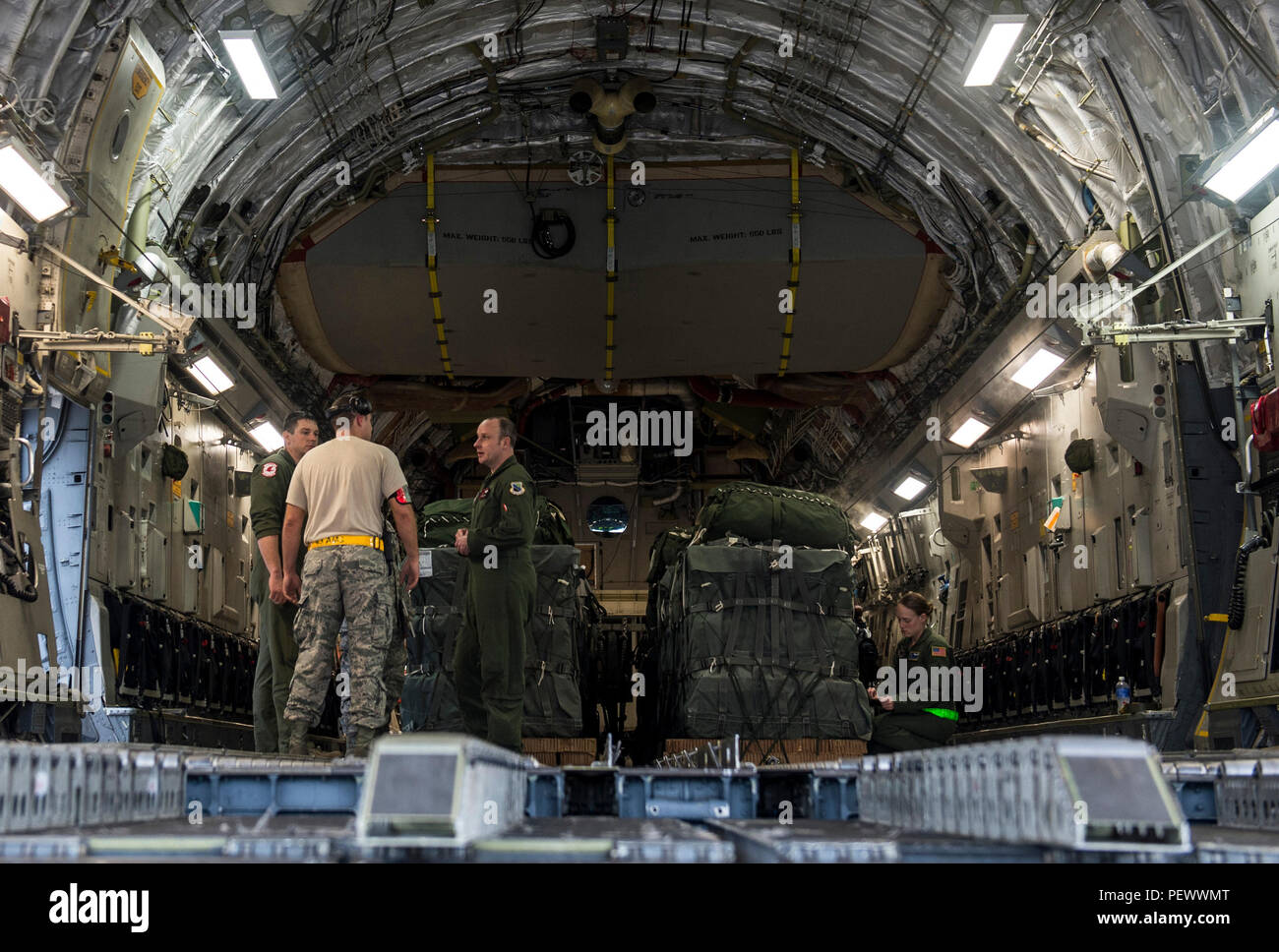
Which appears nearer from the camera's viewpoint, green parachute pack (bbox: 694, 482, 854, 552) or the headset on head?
the headset on head

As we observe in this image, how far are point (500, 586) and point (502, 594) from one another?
0.05 metres

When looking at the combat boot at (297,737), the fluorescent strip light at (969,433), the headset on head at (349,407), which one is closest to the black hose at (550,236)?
the fluorescent strip light at (969,433)

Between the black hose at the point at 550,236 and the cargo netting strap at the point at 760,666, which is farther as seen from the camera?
the black hose at the point at 550,236

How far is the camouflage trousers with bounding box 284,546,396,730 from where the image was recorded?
6227 mm

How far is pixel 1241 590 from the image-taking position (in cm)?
738

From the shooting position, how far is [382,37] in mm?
9016

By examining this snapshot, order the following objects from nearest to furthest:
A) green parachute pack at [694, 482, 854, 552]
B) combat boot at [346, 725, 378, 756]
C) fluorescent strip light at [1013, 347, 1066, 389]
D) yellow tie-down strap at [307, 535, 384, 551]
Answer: combat boot at [346, 725, 378, 756]
yellow tie-down strap at [307, 535, 384, 551]
green parachute pack at [694, 482, 854, 552]
fluorescent strip light at [1013, 347, 1066, 389]

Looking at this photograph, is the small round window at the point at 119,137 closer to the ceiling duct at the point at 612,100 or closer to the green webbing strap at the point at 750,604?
the ceiling duct at the point at 612,100

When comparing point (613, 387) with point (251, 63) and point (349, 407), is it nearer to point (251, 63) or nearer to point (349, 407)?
point (251, 63)

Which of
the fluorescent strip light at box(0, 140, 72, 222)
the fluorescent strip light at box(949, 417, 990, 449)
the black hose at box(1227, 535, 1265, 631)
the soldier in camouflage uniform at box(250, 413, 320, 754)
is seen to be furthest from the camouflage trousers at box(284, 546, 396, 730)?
the fluorescent strip light at box(949, 417, 990, 449)

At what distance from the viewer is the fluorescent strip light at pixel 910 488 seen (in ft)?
48.7

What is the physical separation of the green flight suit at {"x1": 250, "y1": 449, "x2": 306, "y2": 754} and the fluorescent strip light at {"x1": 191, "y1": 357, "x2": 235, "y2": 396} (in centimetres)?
312

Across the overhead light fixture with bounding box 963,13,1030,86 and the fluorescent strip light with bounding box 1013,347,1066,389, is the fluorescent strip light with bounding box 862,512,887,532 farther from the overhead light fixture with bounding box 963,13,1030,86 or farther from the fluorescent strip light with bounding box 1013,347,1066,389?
the overhead light fixture with bounding box 963,13,1030,86

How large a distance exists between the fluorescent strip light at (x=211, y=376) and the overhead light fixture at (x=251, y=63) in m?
2.32
